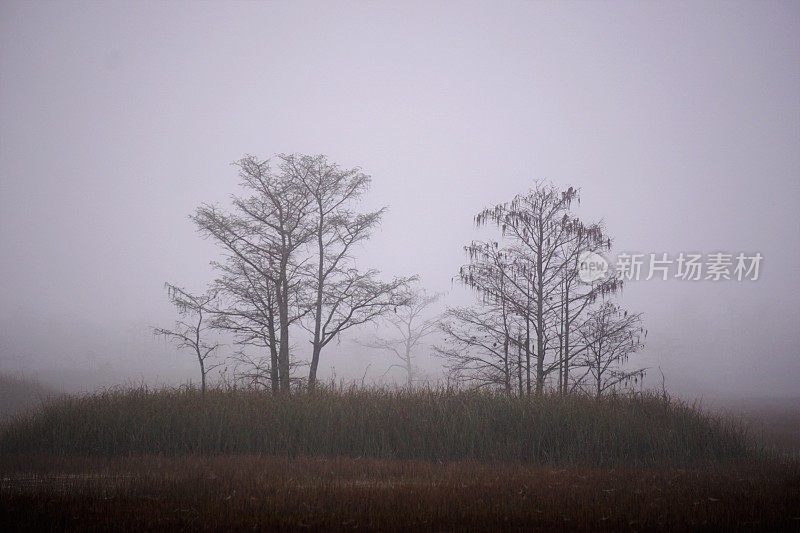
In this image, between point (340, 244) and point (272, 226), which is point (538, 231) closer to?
point (340, 244)

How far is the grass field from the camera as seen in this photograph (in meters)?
6.38

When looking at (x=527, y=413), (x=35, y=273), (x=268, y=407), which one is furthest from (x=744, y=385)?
(x=35, y=273)

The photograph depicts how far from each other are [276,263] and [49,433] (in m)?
8.53

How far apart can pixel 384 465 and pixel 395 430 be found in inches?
84.4

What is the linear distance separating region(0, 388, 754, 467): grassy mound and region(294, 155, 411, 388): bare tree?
4606 mm

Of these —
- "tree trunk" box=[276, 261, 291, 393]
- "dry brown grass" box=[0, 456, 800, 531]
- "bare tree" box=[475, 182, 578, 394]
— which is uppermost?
"bare tree" box=[475, 182, 578, 394]

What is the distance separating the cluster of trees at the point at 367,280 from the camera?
15266mm

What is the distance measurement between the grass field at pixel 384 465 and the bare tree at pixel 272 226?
419 cm

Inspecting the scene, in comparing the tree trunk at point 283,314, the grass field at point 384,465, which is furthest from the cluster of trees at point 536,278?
the tree trunk at point 283,314

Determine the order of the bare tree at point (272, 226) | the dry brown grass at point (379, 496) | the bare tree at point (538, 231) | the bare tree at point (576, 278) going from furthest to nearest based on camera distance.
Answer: the bare tree at point (272, 226) → the bare tree at point (538, 231) → the bare tree at point (576, 278) → the dry brown grass at point (379, 496)

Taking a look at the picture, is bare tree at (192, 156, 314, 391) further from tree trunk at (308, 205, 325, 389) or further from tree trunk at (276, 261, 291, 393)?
tree trunk at (308, 205, 325, 389)

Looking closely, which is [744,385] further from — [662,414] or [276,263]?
[276,263]

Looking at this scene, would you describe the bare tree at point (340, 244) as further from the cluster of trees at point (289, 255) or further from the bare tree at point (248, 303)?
the bare tree at point (248, 303)

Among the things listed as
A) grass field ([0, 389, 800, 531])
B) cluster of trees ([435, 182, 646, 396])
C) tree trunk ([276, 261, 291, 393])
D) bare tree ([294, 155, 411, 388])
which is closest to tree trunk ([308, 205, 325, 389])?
bare tree ([294, 155, 411, 388])
